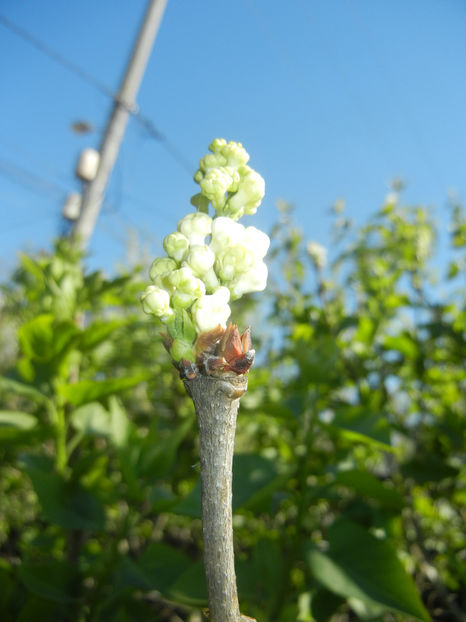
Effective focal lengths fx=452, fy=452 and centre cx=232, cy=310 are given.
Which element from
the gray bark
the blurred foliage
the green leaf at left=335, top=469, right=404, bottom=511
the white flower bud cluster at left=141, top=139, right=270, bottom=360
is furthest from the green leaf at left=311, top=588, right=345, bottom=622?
the white flower bud cluster at left=141, top=139, right=270, bottom=360

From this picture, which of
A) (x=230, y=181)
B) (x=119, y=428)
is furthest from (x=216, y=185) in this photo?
(x=119, y=428)

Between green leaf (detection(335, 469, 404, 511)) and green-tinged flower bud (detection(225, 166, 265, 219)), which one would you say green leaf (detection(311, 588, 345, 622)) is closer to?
green leaf (detection(335, 469, 404, 511))

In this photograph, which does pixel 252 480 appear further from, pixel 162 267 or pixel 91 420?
pixel 162 267

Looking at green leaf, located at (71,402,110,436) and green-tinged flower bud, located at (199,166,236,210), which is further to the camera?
green leaf, located at (71,402,110,436)

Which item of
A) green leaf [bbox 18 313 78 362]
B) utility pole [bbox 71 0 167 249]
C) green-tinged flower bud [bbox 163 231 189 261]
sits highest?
utility pole [bbox 71 0 167 249]

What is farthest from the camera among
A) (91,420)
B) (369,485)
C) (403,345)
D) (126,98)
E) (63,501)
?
(126,98)

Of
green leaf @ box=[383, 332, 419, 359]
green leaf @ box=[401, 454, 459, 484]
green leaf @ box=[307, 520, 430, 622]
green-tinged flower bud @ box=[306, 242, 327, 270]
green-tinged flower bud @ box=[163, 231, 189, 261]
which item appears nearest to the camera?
green-tinged flower bud @ box=[163, 231, 189, 261]

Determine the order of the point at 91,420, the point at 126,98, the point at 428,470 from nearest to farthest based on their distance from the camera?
the point at 91,420, the point at 428,470, the point at 126,98

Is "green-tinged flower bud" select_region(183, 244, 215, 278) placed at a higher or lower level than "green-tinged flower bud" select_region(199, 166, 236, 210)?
lower
